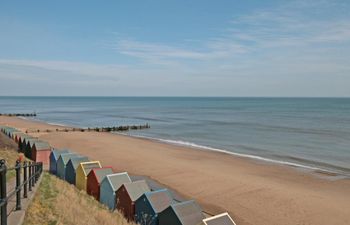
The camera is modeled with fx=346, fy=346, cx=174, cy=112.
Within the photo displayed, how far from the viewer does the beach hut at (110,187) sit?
11984 mm

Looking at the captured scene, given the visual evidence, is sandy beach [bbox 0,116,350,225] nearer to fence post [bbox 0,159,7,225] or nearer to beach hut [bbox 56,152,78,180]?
beach hut [bbox 56,152,78,180]

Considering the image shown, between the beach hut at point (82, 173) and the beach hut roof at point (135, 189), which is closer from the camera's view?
the beach hut roof at point (135, 189)

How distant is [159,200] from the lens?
10203 mm

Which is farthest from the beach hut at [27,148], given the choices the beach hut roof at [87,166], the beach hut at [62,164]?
the beach hut roof at [87,166]

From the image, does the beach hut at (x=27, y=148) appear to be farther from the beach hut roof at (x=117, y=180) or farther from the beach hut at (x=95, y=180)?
the beach hut roof at (x=117, y=180)

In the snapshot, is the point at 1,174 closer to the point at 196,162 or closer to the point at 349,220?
the point at 349,220

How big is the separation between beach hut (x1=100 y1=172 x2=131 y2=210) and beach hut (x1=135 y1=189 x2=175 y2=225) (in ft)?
5.64

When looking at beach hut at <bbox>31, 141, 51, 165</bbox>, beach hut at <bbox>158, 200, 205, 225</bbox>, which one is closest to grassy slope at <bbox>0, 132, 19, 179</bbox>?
beach hut at <bbox>31, 141, 51, 165</bbox>

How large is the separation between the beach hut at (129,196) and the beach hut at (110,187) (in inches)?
11.1

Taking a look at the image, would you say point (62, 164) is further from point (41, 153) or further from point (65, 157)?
point (41, 153)

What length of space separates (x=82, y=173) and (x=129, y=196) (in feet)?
Answer: 12.9

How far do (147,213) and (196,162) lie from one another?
17.6 m

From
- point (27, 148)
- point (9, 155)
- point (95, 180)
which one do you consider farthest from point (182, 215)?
point (27, 148)

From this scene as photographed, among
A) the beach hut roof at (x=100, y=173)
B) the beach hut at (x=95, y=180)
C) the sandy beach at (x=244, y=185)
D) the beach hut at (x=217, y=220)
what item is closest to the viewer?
the beach hut at (x=217, y=220)
